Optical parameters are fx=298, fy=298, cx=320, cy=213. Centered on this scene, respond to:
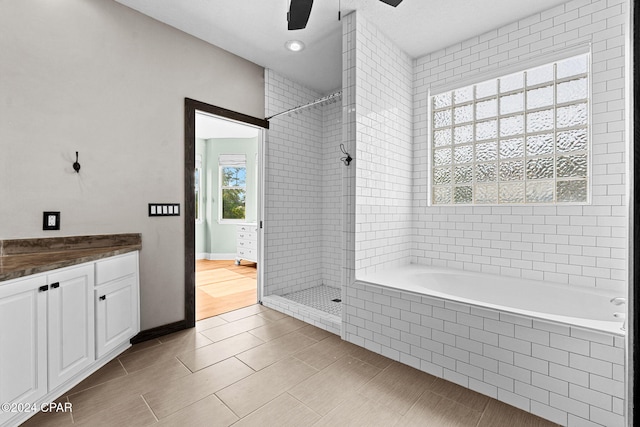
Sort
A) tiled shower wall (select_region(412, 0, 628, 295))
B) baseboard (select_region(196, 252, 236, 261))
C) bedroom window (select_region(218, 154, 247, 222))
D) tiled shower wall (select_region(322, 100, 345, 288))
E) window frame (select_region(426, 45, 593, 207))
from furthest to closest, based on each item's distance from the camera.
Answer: bedroom window (select_region(218, 154, 247, 222)), baseboard (select_region(196, 252, 236, 261)), tiled shower wall (select_region(322, 100, 345, 288)), window frame (select_region(426, 45, 593, 207)), tiled shower wall (select_region(412, 0, 628, 295))

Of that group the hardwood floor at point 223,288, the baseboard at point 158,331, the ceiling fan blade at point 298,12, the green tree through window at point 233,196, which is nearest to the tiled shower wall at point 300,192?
the hardwood floor at point 223,288

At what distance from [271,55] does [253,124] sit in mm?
781

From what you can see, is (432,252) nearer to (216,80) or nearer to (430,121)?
(430,121)

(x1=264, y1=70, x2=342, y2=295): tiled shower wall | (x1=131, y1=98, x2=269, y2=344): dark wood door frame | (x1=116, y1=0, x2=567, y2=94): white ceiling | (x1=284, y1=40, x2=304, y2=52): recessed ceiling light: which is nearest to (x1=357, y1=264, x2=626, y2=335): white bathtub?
(x1=264, y1=70, x2=342, y2=295): tiled shower wall

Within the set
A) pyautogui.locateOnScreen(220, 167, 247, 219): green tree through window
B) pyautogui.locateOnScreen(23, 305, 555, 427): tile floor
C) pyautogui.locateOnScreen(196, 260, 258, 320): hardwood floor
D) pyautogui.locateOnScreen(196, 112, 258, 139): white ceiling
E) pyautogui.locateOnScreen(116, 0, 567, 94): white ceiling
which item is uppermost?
pyautogui.locateOnScreen(116, 0, 567, 94): white ceiling

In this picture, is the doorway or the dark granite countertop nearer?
the dark granite countertop

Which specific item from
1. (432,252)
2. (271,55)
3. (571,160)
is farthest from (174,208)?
(571,160)

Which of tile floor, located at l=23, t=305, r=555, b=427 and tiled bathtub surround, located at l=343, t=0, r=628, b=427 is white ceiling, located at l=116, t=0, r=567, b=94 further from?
tile floor, located at l=23, t=305, r=555, b=427

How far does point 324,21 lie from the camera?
2.74 m

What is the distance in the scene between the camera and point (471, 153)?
3049 mm

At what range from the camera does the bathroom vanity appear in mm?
1488

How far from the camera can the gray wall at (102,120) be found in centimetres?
202

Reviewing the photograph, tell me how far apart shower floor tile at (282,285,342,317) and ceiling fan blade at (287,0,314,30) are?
264cm

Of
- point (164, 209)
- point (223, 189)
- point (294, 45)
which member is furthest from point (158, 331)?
point (223, 189)
